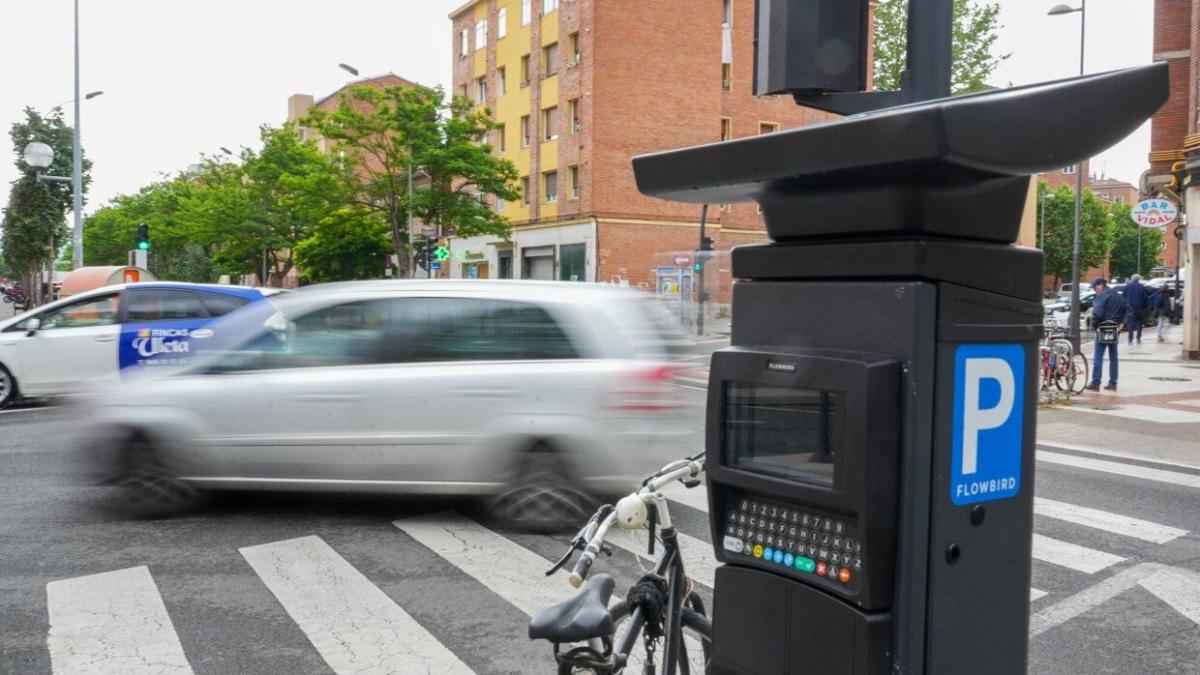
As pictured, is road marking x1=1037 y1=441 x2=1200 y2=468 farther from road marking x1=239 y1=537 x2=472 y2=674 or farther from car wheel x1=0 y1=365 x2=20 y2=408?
car wheel x1=0 y1=365 x2=20 y2=408

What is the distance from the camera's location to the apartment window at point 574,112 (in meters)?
41.0

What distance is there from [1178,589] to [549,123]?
131ft

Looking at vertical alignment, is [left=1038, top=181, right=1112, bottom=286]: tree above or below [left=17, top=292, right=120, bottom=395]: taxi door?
above

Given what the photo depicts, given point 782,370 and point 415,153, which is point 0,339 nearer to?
point 782,370

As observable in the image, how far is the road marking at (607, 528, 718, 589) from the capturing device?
531 cm

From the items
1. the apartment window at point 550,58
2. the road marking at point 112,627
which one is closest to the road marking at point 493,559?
the road marking at point 112,627

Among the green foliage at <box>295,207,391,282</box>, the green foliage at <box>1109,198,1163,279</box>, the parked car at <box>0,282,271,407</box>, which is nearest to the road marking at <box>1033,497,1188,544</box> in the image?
the parked car at <box>0,282,271,407</box>

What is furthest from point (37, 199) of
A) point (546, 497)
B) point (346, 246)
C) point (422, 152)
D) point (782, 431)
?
point (782, 431)

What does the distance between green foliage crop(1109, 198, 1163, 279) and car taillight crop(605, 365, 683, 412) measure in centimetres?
9758

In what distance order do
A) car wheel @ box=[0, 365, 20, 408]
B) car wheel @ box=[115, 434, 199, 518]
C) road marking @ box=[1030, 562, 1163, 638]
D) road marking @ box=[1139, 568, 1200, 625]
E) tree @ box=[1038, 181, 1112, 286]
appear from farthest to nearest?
tree @ box=[1038, 181, 1112, 286]
car wheel @ box=[0, 365, 20, 408]
car wheel @ box=[115, 434, 199, 518]
road marking @ box=[1139, 568, 1200, 625]
road marking @ box=[1030, 562, 1163, 638]

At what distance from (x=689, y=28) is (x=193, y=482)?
39.3m

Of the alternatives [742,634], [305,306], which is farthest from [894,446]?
[305,306]

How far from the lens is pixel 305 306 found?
6.62m

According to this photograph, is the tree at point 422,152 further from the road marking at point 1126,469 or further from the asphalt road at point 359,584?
the asphalt road at point 359,584
